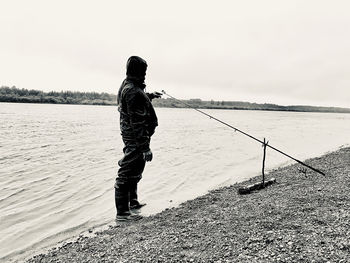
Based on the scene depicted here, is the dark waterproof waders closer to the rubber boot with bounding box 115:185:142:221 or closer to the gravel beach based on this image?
the rubber boot with bounding box 115:185:142:221

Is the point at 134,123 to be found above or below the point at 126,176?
above

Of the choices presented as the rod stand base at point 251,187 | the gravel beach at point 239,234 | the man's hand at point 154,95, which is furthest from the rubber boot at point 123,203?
the rod stand base at point 251,187

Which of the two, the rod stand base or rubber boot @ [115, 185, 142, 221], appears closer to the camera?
rubber boot @ [115, 185, 142, 221]

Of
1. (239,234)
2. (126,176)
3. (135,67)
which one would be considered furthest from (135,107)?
(239,234)

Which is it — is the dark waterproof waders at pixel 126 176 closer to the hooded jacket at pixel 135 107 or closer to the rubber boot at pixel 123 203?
the rubber boot at pixel 123 203

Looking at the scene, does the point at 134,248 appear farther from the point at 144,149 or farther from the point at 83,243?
the point at 144,149

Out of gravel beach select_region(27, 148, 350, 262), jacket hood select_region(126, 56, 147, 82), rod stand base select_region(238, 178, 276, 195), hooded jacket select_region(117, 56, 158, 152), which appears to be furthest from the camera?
rod stand base select_region(238, 178, 276, 195)

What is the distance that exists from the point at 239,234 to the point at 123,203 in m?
3.23

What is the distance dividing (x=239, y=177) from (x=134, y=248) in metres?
8.83

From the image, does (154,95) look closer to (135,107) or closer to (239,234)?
(135,107)

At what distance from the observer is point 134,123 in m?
6.75

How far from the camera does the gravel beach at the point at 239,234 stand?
4260 millimetres

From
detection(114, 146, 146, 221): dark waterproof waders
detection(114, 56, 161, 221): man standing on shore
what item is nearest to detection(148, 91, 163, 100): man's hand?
detection(114, 56, 161, 221): man standing on shore

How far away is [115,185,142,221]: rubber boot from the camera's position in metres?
7.05
